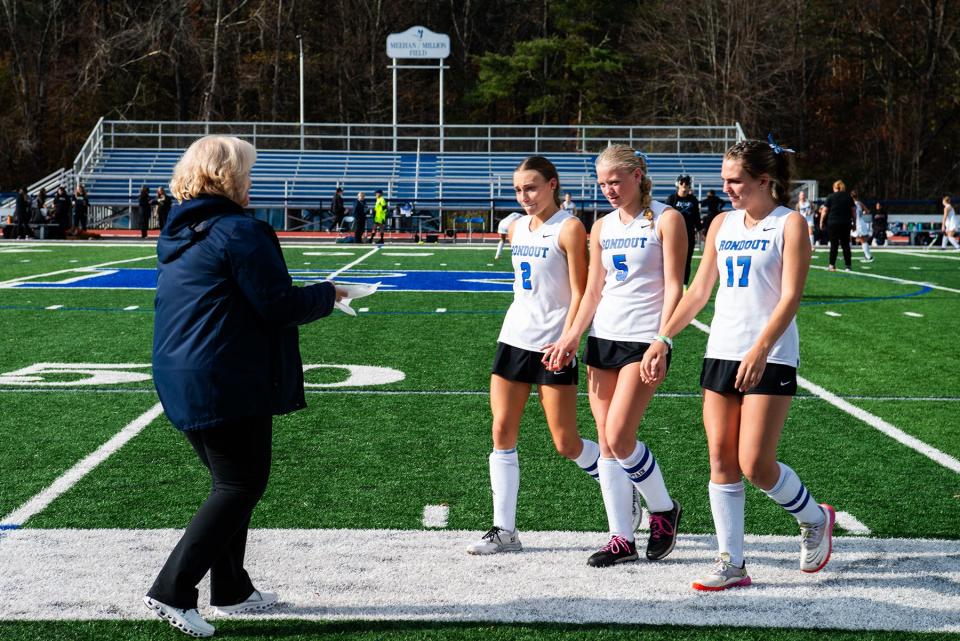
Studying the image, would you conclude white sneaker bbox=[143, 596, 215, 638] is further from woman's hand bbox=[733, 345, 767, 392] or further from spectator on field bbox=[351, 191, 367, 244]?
spectator on field bbox=[351, 191, 367, 244]

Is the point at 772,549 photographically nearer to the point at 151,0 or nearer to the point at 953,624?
the point at 953,624

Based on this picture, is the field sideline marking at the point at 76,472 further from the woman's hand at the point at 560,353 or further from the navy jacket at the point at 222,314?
A: the woman's hand at the point at 560,353

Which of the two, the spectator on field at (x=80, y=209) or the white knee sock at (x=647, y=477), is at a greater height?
the spectator on field at (x=80, y=209)

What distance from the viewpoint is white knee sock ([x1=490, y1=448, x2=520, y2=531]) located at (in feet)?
16.5

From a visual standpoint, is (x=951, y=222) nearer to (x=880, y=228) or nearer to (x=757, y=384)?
(x=880, y=228)

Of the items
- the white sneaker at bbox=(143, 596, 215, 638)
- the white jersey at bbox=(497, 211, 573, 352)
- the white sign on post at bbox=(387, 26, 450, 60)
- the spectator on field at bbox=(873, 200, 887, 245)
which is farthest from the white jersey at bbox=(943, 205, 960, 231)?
the white sneaker at bbox=(143, 596, 215, 638)

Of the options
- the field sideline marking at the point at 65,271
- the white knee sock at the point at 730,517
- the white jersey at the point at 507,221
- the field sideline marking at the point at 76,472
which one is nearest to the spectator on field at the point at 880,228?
the white jersey at the point at 507,221

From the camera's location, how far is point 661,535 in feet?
16.0

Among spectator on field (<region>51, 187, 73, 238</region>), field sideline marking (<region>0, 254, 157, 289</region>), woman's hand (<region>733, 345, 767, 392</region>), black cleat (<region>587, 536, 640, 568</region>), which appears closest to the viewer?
woman's hand (<region>733, 345, 767, 392</region>)

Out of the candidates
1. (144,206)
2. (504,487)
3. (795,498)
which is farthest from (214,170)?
(144,206)

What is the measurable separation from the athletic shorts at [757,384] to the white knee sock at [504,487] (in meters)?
0.97

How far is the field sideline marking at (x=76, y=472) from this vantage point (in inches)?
213

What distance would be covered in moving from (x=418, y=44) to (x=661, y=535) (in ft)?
153

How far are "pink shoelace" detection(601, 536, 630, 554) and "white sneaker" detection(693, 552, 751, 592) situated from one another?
371 millimetres
